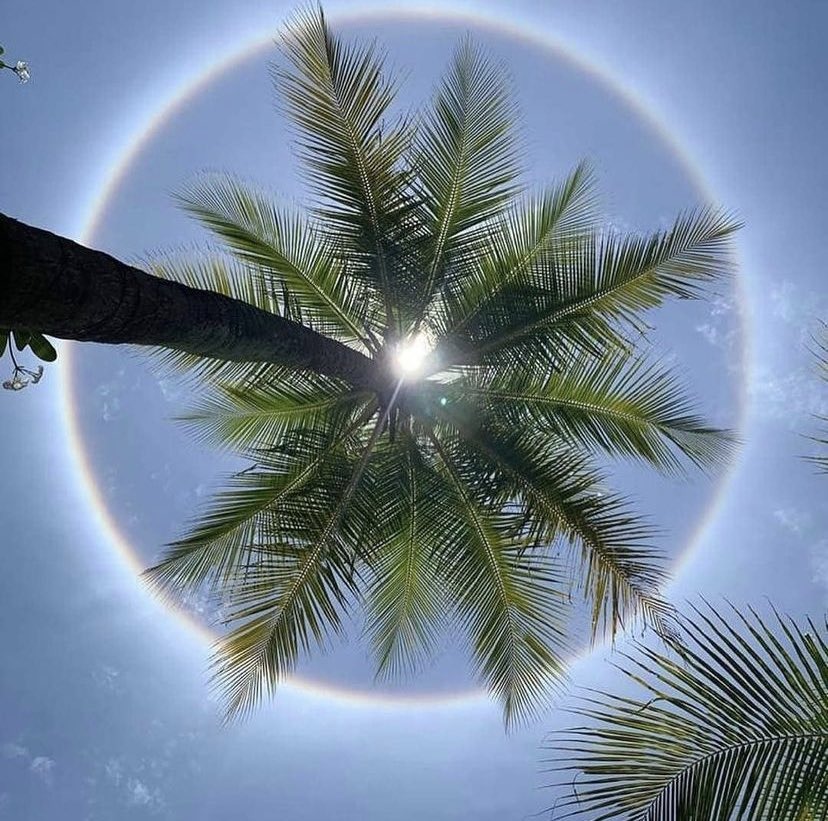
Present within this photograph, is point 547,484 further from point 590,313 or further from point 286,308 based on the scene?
point 286,308

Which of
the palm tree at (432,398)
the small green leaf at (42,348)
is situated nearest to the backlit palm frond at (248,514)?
the palm tree at (432,398)

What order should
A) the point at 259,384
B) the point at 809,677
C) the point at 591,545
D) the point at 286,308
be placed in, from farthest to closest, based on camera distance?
1. the point at 259,384
2. the point at 591,545
3. the point at 286,308
4. the point at 809,677

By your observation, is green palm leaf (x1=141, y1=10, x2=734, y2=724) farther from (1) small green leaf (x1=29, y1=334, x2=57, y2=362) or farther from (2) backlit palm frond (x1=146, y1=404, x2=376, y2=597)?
(1) small green leaf (x1=29, y1=334, x2=57, y2=362)

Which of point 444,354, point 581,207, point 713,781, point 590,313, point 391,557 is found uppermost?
point 581,207

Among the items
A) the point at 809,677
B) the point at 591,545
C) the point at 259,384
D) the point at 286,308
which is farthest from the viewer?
the point at 259,384

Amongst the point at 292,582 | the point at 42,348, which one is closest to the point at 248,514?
the point at 292,582

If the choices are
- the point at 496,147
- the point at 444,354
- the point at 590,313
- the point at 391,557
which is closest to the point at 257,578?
the point at 391,557

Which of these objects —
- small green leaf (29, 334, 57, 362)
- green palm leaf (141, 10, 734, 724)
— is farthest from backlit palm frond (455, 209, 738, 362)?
small green leaf (29, 334, 57, 362)

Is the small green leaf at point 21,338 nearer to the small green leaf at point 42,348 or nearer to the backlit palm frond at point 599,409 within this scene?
the small green leaf at point 42,348
